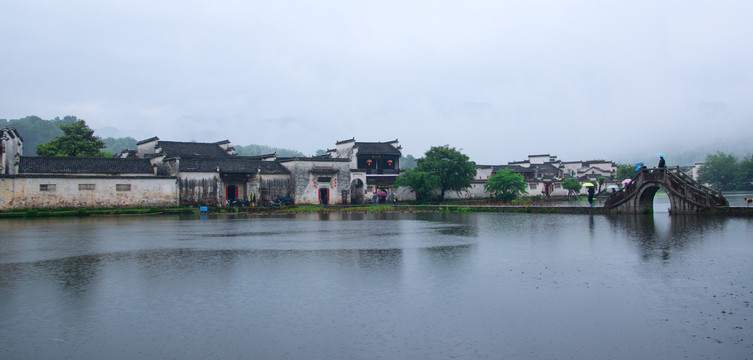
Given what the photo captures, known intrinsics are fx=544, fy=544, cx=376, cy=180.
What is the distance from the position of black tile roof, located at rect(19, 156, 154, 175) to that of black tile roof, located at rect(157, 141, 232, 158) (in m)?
3.69

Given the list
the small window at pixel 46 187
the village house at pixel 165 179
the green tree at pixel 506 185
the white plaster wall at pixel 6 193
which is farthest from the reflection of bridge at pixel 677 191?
the white plaster wall at pixel 6 193

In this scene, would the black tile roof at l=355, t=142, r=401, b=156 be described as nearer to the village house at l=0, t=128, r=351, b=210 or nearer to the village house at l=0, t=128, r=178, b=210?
the village house at l=0, t=128, r=351, b=210

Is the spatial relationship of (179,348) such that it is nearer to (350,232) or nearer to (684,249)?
(684,249)

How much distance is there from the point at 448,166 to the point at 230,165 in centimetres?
2001

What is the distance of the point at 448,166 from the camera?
51.2 m

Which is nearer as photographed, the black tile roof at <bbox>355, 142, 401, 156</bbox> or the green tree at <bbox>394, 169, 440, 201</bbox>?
the green tree at <bbox>394, 169, 440, 201</bbox>

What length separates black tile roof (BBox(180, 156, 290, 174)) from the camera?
152 ft

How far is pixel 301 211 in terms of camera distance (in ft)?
145

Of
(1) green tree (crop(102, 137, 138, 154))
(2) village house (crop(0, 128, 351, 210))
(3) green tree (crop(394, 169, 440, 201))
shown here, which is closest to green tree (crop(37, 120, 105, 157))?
(2) village house (crop(0, 128, 351, 210))

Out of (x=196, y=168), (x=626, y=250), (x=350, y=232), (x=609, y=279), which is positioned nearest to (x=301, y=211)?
(x=196, y=168)

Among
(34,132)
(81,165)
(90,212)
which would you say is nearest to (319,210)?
(90,212)

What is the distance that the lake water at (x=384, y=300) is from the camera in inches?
313

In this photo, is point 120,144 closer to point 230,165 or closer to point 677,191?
point 230,165

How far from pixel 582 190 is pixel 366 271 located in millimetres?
65370
